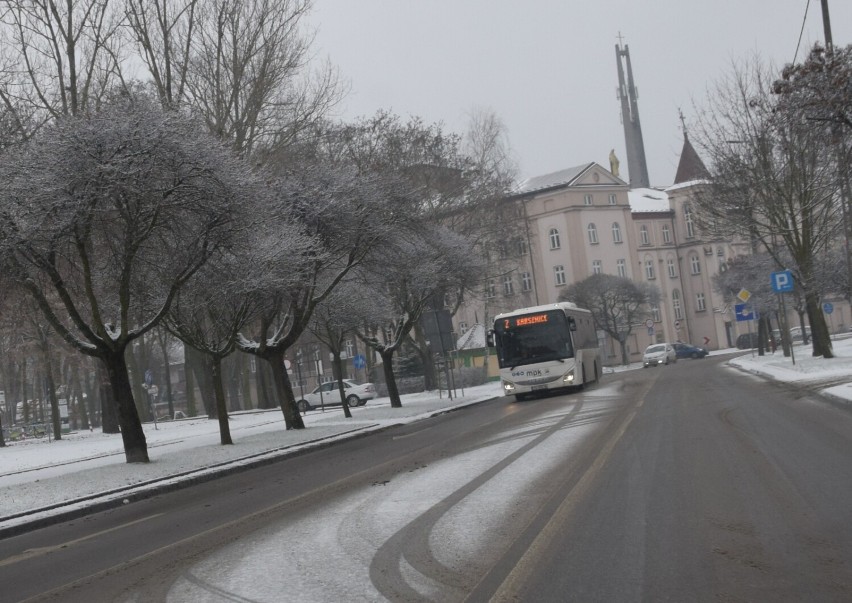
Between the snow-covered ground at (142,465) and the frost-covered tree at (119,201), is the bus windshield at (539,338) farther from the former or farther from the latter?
the frost-covered tree at (119,201)

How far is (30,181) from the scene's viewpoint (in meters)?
18.0

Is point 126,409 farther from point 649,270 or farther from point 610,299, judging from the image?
point 649,270

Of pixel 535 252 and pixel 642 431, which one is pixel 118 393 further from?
pixel 535 252

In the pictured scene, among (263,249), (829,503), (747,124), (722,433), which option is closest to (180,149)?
(263,249)

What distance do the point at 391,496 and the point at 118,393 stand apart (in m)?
11.3

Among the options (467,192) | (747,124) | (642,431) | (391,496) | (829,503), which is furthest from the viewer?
(467,192)

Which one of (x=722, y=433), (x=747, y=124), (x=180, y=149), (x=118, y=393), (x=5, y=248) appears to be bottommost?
(x=722, y=433)

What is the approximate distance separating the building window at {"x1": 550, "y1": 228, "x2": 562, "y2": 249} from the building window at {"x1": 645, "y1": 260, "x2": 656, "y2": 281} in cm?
1231

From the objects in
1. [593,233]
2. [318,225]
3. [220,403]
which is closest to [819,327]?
[318,225]

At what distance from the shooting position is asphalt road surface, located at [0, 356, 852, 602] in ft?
21.2

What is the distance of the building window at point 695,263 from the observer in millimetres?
102938

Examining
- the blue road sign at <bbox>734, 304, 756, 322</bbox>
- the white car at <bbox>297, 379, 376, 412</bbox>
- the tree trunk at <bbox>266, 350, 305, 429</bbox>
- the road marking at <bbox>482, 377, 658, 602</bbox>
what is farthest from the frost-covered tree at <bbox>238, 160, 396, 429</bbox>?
the blue road sign at <bbox>734, 304, 756, 322</bbox>

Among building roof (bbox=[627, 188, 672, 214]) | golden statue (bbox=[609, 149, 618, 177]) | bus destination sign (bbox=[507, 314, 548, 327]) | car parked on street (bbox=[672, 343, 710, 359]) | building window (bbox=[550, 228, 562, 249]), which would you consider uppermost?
golden statue (bbox=[609, 149, 618, 177])

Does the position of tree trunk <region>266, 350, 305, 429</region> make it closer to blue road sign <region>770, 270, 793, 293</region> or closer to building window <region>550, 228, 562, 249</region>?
blue road sign <region>770, 270, 793, 293</region>
